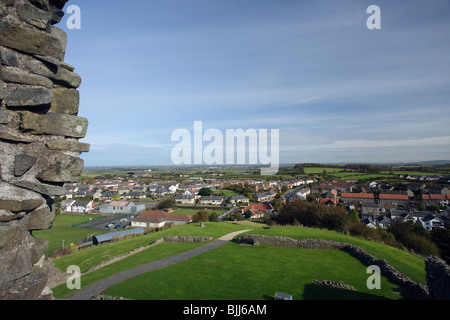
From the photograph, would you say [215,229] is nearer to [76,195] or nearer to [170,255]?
[170,255]

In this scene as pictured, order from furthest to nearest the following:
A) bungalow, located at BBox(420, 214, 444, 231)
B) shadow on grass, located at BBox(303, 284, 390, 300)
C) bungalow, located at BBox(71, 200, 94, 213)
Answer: bungalow, located at BBox(71, 200, 94, 213), bungalow, located at BBox(420, 214, 444, 231), shadow on grass, located at BBox(303, 284, 390, 300)

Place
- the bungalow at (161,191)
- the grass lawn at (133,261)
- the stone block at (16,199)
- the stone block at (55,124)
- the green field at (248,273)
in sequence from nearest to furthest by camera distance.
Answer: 1. the stone block at (16,199)
2. the stone block at (55,124)
3. the green field at (248,273)
4. the grass lawn at (133,261)
5. the bungalow at (161,191)

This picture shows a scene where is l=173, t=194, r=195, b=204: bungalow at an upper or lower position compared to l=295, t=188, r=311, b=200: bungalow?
lower

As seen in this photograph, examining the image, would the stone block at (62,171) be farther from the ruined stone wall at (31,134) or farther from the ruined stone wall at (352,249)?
the ruined stone wall at (352,249)

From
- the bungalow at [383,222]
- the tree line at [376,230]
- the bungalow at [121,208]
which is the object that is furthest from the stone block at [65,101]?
the bungalow at [121,208]

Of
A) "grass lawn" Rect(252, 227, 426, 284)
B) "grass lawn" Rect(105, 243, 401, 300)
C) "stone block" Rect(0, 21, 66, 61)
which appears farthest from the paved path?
"stone block" Rect(0, 21, 66, 61)

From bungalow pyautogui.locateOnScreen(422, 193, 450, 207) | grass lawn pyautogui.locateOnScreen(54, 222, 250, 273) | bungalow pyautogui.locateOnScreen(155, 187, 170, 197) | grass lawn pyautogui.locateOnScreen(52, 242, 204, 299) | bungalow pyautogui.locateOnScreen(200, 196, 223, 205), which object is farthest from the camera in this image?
bungalow pyautogui.locateOnScreen(155, 187, 170, 197)

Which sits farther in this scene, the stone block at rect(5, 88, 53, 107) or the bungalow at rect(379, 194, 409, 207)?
the bungalow at rect(379, 194, 409, 207)

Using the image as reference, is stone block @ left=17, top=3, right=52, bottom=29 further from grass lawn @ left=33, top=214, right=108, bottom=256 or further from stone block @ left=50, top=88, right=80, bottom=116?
grass lawn @ left=33, top=214, right=108, bottom=256
